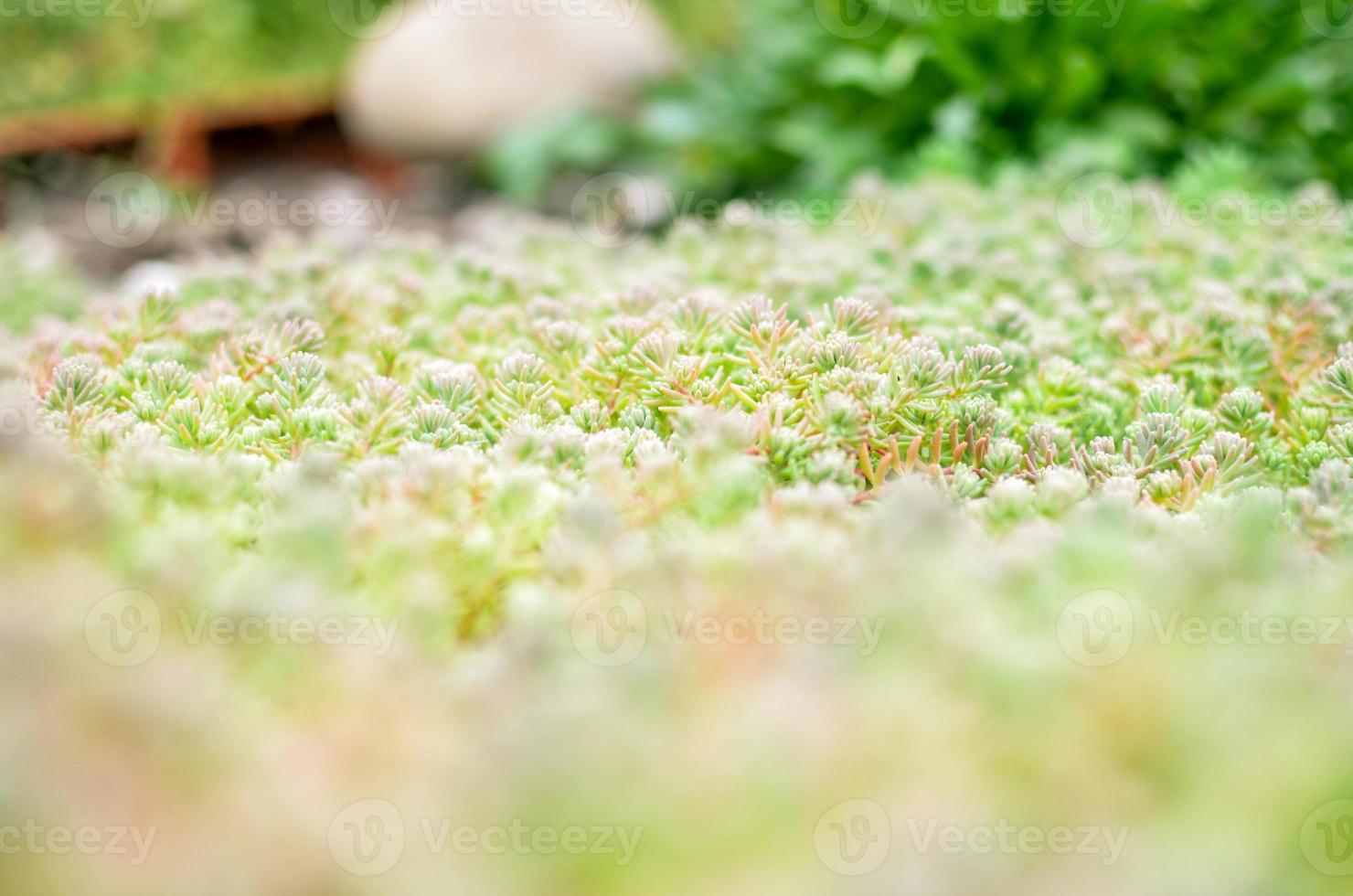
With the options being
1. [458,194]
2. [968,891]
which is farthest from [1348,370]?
[458,194]

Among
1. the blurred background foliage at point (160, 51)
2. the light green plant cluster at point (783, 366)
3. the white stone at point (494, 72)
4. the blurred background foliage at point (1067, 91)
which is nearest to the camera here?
the light green plant cluster at point (783, 366)

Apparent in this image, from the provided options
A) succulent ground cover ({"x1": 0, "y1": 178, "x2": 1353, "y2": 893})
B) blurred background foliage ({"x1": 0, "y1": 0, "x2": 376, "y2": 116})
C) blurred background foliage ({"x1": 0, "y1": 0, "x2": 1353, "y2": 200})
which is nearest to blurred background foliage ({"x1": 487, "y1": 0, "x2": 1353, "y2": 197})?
blurred background foliage ({"x1": 0, "y1": 0, "x2": 1353, "y2": 200})

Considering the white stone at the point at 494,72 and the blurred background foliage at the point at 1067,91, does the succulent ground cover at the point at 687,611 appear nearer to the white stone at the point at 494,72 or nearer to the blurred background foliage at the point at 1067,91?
the blurred background foliage at the point at 1067,91

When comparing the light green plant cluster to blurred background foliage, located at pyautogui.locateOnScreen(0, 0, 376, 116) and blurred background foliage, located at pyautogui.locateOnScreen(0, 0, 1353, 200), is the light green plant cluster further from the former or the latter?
blurred background foliage, located at pyautogui.locateOnScreen(0, 0, 376, 116)

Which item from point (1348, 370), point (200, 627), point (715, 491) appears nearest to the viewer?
point (200, 627)

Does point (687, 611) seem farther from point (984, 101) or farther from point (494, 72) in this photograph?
point (494, 72)

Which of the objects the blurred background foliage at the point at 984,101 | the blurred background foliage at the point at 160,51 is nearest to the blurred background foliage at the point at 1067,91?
the blurred background foliage at the point at 984,101

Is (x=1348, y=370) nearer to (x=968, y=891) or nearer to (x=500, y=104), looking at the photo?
(x=968, y=891)
